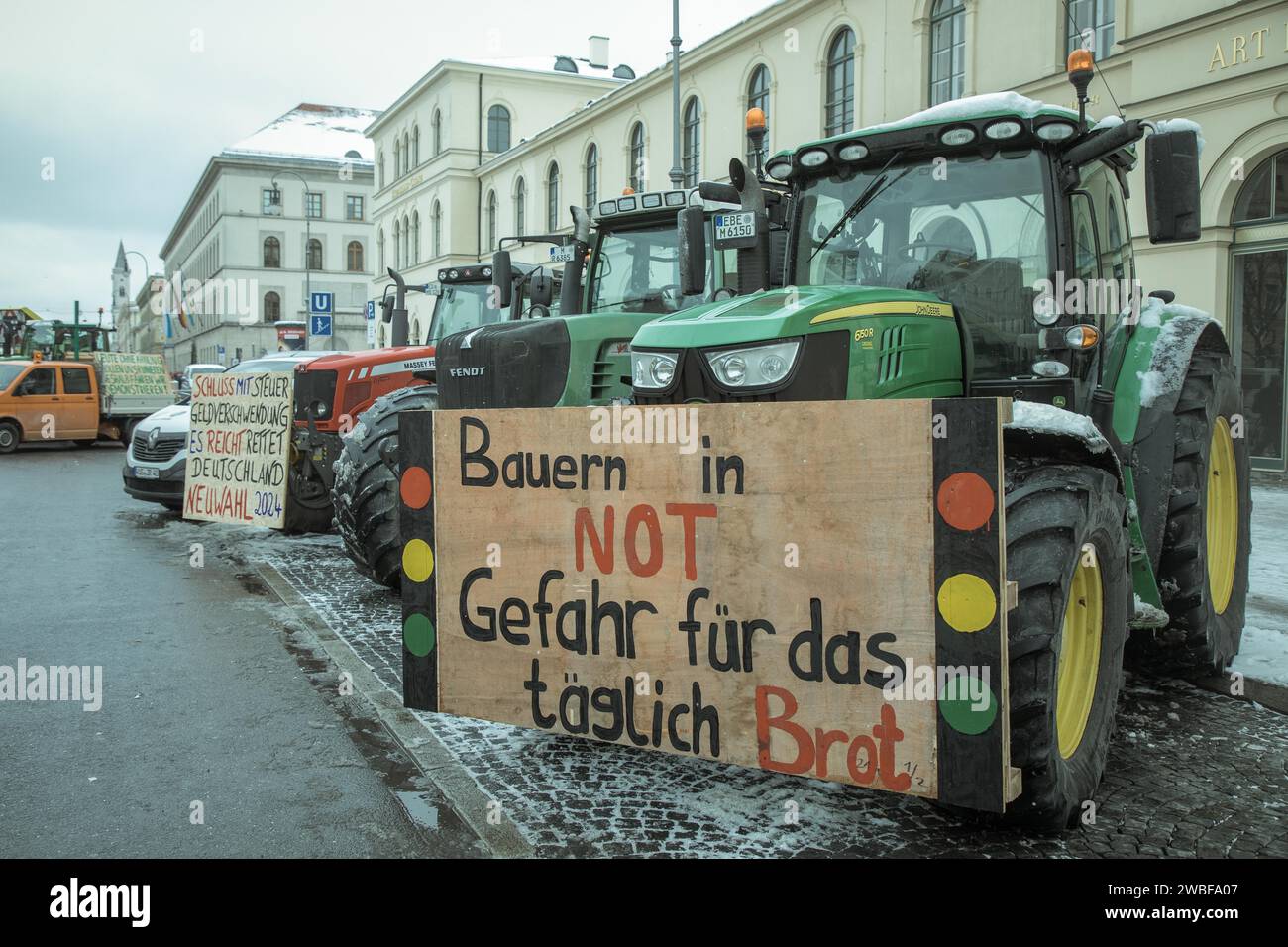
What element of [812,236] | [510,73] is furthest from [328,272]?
[812,236]

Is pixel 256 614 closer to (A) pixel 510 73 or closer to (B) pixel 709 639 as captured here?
(B) pixel 709 639

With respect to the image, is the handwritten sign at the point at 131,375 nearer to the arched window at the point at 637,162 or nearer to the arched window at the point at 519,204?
the arched window at the point at 637,162

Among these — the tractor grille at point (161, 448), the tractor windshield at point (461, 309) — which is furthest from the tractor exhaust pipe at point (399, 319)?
the tractor grille at point (161, 448)

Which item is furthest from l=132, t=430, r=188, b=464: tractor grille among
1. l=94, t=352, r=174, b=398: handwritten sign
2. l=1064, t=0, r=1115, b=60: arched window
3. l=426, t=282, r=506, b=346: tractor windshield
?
l=94, t=352, r=174, b=398: handwritten sign

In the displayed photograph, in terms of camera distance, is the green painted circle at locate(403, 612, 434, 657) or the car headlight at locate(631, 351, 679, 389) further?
the car headlight at locate(631, 351, 679, 389)

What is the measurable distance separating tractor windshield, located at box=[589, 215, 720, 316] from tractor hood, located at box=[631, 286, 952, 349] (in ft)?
9.91

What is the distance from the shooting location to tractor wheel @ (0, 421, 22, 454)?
24891 millimetres

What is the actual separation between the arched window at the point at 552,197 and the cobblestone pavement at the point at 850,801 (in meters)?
37.2

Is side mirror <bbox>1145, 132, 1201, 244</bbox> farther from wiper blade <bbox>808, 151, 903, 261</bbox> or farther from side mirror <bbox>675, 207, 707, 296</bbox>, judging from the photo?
side mirror <bbox>675, 207, 707, 296</bbox>

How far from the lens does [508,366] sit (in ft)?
21.4

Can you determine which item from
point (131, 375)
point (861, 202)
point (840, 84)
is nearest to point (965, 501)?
point (861, 202)

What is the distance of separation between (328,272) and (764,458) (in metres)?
87.1

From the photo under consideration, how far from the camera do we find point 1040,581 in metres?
3.50

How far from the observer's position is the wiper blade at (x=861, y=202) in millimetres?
5148
